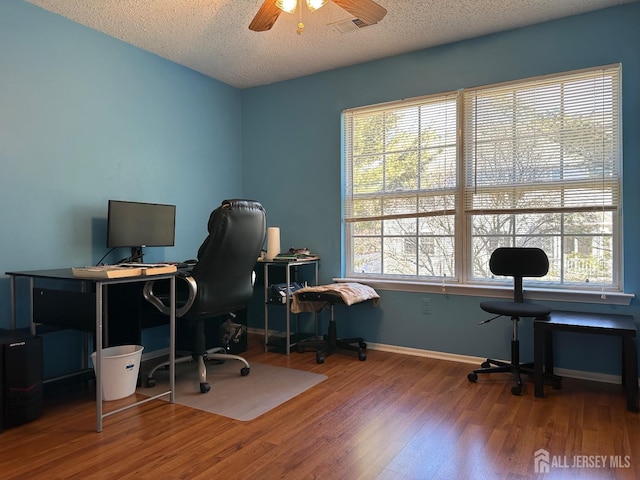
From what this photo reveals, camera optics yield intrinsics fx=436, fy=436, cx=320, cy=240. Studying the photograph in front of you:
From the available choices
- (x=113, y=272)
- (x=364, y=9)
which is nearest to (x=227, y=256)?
(x=113, y=272)

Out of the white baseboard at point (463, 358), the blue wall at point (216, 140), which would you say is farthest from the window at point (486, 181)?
the white baseboard at point (463, 358)

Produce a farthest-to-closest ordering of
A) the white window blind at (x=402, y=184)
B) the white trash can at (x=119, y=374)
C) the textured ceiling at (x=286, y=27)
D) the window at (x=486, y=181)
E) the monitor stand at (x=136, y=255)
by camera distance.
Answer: the white window blind at (x=402, y=184)
the monitor stand at (x=136, y=255)
the window at (x=486, y=181)
the textured ceiling at (x=286, y=27)
the white trash can at (x=119, y=374)

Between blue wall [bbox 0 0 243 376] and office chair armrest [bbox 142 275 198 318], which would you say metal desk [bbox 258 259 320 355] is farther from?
office chair armrest [bbox 142 275 198 318]

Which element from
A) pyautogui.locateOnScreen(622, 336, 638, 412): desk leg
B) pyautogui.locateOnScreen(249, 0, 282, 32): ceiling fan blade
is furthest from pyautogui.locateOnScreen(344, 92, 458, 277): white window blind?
pyautogui.locateOnScreen(249, 0, 282, 32): ceiling fan blade

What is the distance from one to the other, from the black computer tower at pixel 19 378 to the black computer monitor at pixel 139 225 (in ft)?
3.07

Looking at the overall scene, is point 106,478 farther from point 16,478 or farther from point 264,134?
point 264,134

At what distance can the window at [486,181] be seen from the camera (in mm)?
3139

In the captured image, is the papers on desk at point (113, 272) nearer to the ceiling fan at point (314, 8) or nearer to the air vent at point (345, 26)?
the ceiling fan at point (314, 8)

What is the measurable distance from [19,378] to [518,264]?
127 inches

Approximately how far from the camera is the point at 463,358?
3592 millimetres

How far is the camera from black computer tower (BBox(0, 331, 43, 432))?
231 cm

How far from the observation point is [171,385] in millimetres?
2730

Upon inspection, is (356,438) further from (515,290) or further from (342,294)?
(515,290)

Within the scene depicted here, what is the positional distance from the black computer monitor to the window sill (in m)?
1.62
